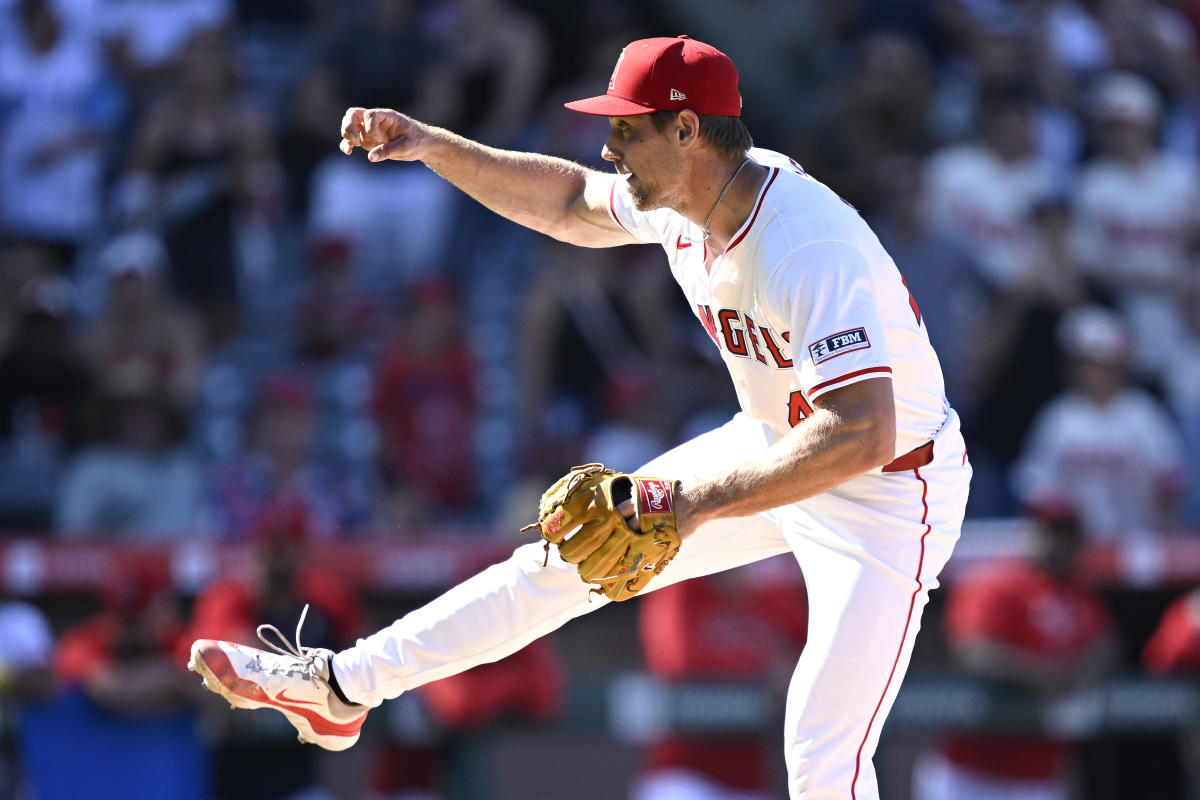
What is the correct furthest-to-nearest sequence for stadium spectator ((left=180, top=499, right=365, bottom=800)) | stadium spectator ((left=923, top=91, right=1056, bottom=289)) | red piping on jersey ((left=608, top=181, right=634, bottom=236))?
stadium spectator ((left=923, top=91, right=1056, bottom=289)) → stadium spectator ((left=180, top=499, right=365, bottom=800)) → red piping on jersey ((left=608, top=181, right=634, bottom=236))

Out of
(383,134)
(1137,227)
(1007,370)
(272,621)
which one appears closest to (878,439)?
(383,134)

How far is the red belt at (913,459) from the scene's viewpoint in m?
4.38

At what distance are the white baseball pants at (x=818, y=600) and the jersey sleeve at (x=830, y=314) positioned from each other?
493mm

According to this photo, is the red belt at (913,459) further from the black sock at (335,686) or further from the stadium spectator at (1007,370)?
the stadium spectator at (1007,370)

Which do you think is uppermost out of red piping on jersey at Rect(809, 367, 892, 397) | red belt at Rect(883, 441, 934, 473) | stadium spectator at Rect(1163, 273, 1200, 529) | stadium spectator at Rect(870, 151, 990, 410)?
red piping on jersey at Rect(809, 367, 892, 397)

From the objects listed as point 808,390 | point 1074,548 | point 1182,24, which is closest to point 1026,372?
point 1074,548

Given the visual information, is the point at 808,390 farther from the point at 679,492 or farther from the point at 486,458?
the point at 486,458

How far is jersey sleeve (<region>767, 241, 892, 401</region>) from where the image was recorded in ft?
13.0

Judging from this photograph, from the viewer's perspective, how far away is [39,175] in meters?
8.76

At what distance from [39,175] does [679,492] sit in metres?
5.81

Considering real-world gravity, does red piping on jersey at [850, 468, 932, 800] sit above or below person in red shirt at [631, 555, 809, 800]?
above

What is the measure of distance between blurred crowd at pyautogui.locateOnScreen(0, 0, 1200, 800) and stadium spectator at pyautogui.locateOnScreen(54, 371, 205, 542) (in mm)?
14

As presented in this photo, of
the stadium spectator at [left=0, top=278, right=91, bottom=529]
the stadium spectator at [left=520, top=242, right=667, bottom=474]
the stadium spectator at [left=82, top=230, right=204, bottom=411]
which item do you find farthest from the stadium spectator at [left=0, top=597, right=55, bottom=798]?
the stadium spectator at [left=520, top=242, right=667, bottom=474]

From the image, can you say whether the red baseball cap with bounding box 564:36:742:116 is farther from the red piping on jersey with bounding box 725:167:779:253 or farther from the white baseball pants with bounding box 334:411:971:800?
the white baseball pants with bounding box 334:411:971:800
